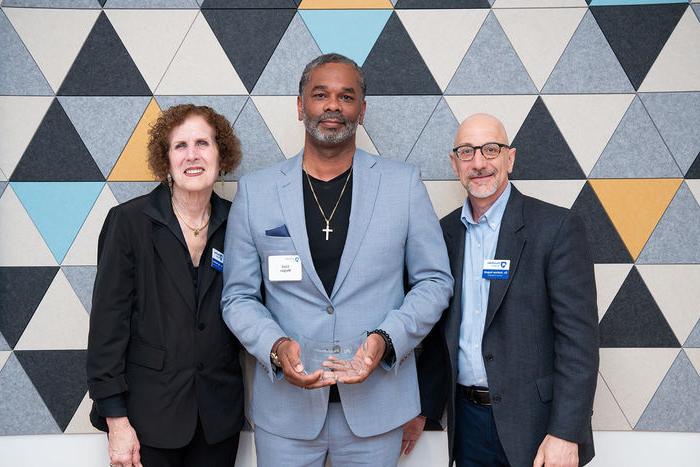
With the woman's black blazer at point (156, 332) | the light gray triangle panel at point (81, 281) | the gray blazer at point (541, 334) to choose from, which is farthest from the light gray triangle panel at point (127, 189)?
the gray blazer at point (541, 334)

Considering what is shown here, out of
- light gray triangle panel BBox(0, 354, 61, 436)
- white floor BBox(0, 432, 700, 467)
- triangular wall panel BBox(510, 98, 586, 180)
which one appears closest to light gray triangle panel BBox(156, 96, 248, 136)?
triangular wall panel BBox(510, 98, 586, 180)

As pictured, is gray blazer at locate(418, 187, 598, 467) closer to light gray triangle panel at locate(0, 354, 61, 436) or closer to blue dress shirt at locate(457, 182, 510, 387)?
blue dress shirt at locate(457, 182, 510, 387)

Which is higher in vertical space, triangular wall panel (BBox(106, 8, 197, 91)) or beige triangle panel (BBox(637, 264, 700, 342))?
triangular wall panel (BBox(106, 8, 197, 91))

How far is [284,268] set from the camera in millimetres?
1934

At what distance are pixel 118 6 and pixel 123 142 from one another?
0.68 meters

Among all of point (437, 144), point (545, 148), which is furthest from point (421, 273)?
point (545, 148)

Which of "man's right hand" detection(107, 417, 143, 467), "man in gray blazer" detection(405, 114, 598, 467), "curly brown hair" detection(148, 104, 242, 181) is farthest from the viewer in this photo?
"curly brown hair" detection(148, 104, 242, 181)

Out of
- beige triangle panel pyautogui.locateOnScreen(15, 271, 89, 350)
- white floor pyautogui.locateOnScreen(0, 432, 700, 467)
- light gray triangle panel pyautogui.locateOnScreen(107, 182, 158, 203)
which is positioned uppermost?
light gray triangle panel pyautogui.locateOnScreen(107, 182, 158, 203)

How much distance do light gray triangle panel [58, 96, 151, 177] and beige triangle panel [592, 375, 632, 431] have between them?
269 cm

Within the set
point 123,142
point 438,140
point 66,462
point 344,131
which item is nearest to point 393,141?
point 438,140

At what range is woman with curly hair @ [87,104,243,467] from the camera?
1925 millimetres

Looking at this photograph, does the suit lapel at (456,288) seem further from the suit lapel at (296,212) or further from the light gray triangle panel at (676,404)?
the light gray triangle panel at (676,404)

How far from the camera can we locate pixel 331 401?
1.93m

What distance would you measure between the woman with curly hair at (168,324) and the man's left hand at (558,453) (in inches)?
46.7
